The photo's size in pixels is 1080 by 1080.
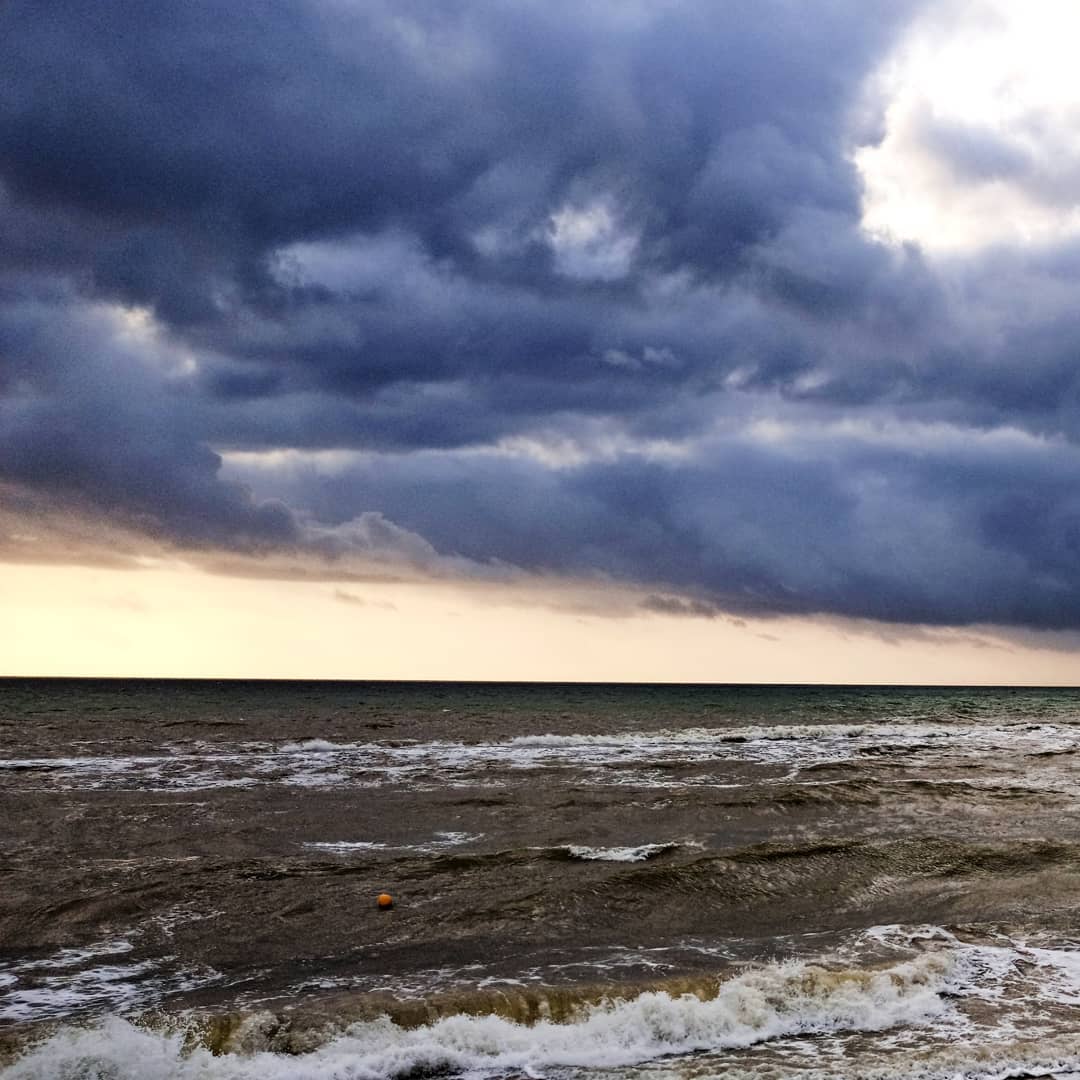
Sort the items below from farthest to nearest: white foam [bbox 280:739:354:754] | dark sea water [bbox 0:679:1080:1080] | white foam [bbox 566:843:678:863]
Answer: white foam [bbox 280:739:354:754]
white foam [bbox 566:843:678:863]
dark sea water [bbox 0:679:1080:1080]

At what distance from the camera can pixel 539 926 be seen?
1321 centimetres

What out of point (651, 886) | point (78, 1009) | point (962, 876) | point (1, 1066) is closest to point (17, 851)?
point (78, 1009)

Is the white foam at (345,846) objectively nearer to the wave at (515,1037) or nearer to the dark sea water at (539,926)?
the dark sea water at (539,926)

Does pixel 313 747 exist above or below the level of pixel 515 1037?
below

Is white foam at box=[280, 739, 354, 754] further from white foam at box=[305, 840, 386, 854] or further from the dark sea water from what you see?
white foam at box=[305, 840, 386, 854]

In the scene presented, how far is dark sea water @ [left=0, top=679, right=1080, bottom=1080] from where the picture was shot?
29.4ft

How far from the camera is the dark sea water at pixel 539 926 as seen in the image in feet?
29.4

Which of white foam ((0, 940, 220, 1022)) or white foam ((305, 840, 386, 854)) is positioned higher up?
white foam ((0, 940, 220, 1022))

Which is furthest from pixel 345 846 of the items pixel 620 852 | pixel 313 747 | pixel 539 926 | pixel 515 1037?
pixel 313 747

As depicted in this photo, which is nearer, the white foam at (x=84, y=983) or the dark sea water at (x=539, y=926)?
the dark sea water at (x=539, y=926)

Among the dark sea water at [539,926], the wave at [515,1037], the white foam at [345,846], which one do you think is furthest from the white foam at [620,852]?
the wave at [515,1037]

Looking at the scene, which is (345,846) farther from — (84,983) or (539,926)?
(84,983)

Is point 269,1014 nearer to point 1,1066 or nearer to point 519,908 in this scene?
point 1,1066

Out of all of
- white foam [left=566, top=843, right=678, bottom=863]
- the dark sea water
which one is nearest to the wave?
the dark sea water
